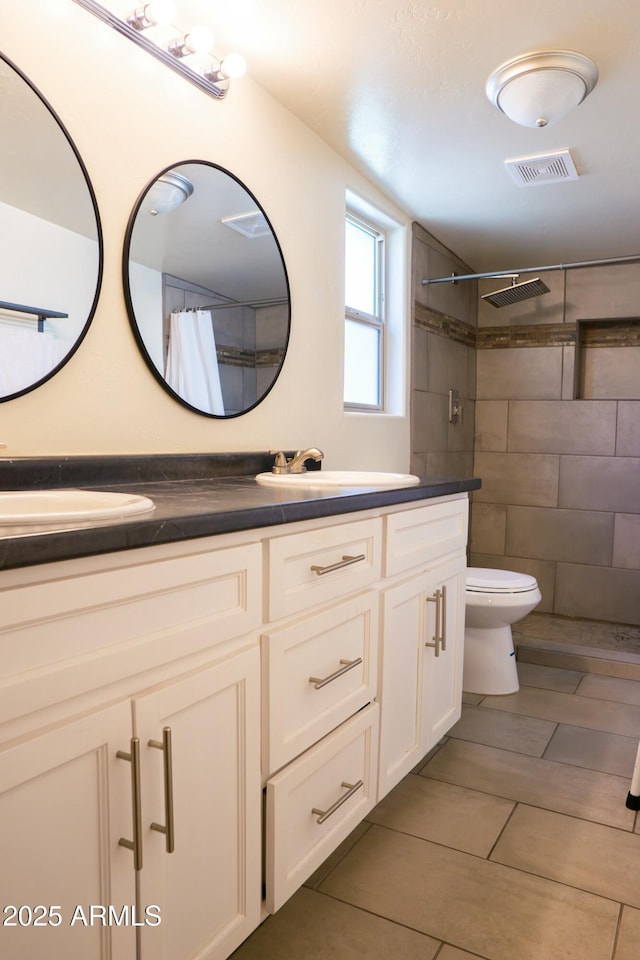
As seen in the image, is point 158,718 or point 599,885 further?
point 599,885

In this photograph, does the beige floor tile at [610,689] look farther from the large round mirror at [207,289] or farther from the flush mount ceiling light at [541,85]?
the flush mount ceiling light at [541,85]

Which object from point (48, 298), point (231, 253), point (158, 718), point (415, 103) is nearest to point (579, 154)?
point (415, 103)

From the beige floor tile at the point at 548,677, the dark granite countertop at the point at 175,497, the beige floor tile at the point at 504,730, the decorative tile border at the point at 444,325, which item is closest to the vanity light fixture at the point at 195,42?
the dark granite countertop at the point at 175,497

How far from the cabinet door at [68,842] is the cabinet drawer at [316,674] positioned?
350 millimetres

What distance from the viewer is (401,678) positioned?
5.79 feet

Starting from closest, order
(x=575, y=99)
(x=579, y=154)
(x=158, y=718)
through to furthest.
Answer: (x=158, y=718) → (x=575, y=99) → (x=579, y=154)

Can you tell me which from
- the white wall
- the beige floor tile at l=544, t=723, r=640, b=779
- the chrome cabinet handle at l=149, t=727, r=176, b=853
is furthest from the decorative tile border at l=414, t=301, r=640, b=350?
the chrome cabinet handle at l=149, t=727, r=176, b=853

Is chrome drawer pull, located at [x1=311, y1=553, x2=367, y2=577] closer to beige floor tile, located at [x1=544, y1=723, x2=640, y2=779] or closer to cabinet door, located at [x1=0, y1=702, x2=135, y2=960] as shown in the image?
cabinet door, located at [x1=0, y1=702, x2=135, y2=960]

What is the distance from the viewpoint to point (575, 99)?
6.60 ft

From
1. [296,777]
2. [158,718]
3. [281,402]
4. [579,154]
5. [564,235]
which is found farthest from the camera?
[564,235]

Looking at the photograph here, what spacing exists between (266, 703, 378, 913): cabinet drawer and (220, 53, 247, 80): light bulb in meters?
1.67

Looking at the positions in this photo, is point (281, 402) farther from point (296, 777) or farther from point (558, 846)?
point (558, 846)

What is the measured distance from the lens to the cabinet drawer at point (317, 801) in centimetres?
126

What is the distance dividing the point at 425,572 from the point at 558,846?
77cm
